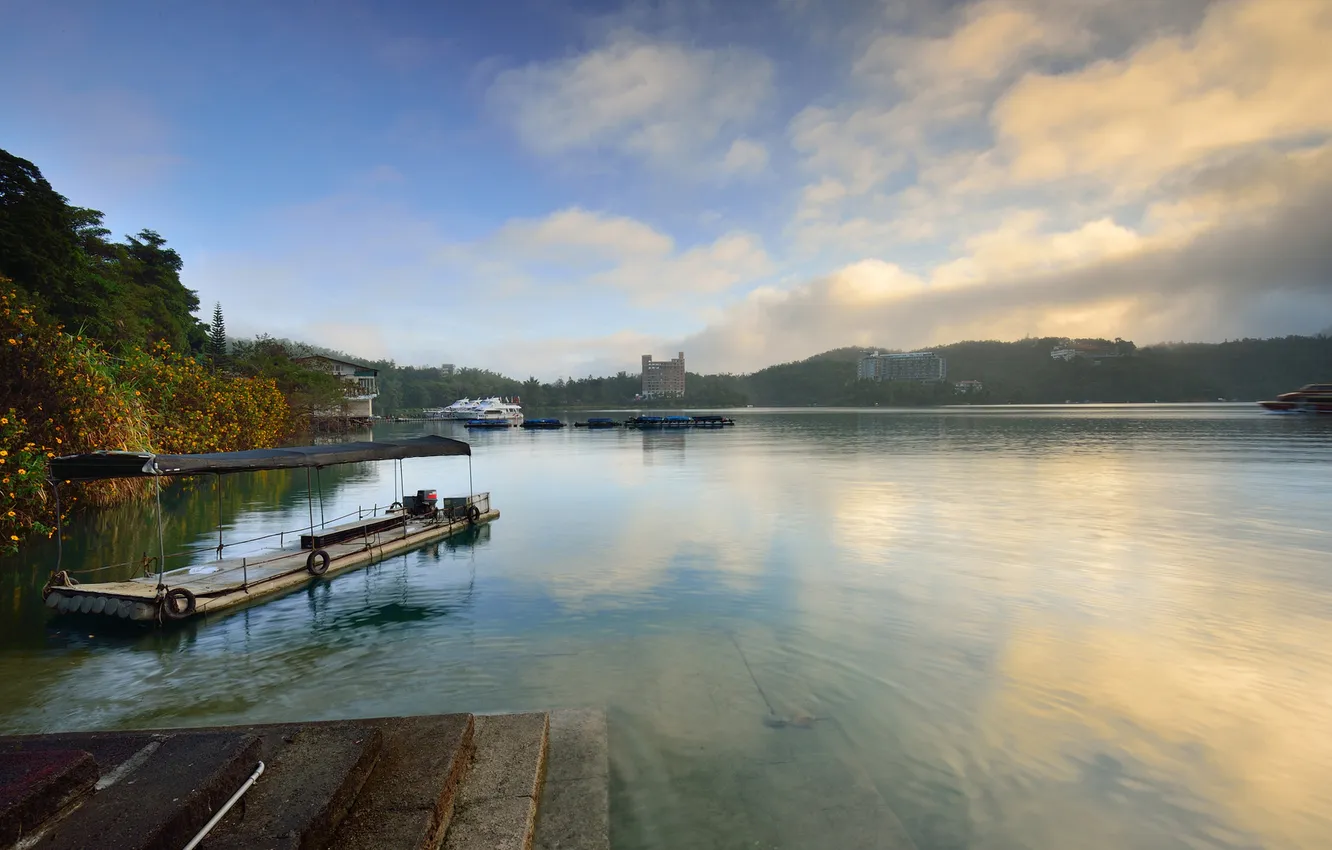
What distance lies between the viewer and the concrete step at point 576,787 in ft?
18.7

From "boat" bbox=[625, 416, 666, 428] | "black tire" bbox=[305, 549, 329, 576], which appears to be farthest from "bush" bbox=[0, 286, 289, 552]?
"boat" bbox=[625, 416, 666, 428]

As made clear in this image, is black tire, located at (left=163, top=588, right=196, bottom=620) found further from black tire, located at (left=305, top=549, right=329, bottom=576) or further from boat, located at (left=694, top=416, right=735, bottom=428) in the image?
boat, located at (left=694, top=416, right=735, bottom=428)

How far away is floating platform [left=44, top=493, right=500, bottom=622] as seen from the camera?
12.7 meters

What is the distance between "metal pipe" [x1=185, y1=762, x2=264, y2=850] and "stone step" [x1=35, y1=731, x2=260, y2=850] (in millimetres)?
42

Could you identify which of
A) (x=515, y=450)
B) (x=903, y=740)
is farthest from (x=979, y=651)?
(x=515, y=450)

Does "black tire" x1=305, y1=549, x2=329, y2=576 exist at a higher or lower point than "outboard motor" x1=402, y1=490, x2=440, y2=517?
lower

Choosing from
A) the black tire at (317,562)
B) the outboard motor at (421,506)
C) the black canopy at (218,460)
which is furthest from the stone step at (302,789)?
the outboard motor at (421,506)

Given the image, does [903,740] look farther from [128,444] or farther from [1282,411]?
[1282,411]

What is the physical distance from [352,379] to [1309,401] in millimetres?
147919

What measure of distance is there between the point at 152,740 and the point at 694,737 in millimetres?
5627

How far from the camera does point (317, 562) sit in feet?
52.6

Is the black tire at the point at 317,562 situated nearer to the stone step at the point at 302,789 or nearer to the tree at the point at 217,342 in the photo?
the stone step at the point at 302,789

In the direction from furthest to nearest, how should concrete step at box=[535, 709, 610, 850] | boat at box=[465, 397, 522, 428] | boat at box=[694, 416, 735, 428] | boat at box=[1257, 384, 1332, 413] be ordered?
boat at box=[465, 397, 522, 428] → boat at box=[1257, 384, 1332, 413] → boat at box=[694, 416, 735, 428] → concrete step at box=[535, 709, 610, 850]

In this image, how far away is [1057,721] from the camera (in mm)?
9070
